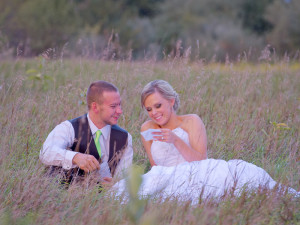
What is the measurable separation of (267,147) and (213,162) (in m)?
1.38

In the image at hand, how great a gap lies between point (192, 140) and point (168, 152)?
0.29m

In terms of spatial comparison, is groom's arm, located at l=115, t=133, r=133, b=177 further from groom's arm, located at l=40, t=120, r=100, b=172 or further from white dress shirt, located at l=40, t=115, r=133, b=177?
groom's arm, located at l=40, t=120, r=100, b=172

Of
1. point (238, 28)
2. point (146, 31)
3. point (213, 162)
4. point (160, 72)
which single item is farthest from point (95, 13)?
point (213, 162)

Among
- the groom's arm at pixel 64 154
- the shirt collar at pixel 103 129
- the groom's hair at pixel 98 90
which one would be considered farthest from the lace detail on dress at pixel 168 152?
the groom's arm at pixel 64 154

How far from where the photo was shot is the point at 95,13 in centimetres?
2573

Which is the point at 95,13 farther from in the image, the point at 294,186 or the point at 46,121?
the point at 294,186

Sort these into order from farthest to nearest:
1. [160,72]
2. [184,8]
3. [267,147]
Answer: [184,8] < [160,72] < [267,147]

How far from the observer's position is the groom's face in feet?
13.1

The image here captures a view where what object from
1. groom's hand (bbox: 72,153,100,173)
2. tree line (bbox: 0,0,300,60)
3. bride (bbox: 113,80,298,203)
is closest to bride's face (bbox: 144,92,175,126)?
bride (bbox: 113,80,298,203)

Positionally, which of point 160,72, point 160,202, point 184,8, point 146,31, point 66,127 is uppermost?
point 184,8

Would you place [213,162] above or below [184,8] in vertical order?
below

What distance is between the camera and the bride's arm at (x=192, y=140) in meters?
4.03

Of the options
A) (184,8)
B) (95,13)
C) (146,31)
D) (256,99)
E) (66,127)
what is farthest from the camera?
(184,8)

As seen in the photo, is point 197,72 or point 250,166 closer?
point 250,166
